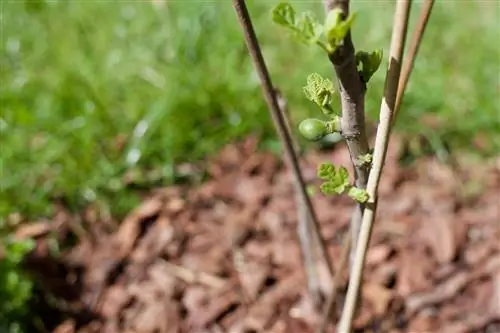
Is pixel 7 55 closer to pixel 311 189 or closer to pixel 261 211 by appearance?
pixel 261 211

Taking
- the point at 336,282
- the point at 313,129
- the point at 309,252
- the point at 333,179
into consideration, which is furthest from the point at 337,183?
the point at 309,252

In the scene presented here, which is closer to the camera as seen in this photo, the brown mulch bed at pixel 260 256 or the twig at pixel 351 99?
the twig at pixel 351 99

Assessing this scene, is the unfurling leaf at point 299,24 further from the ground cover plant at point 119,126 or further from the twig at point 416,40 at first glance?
the ground cover plant at point 119,126

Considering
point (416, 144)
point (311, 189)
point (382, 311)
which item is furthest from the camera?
point (416, 144)

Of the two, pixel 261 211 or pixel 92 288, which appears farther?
pixel 261 211

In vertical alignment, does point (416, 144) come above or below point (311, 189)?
below

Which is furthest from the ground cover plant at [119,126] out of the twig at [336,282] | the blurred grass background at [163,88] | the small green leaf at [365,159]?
the small green leaf at [365,159]

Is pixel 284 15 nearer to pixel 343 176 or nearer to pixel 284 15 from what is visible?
pixel 284 15

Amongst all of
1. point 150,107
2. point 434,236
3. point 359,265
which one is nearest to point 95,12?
point 150,107
